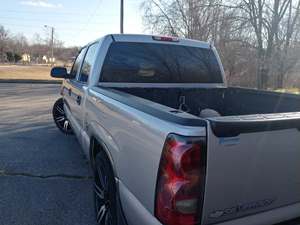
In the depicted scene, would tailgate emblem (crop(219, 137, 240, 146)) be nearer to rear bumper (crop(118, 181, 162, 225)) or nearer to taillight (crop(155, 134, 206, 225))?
taillight (crop(155, 134, 206, 225))

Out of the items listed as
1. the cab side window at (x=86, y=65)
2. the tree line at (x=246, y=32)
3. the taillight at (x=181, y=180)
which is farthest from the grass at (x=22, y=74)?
the taillight at (x=181, y=180)

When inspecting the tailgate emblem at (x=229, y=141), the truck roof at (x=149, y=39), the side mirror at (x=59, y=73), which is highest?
the truck roof at (x=149, y=39)

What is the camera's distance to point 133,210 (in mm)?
2211

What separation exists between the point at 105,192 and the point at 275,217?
4.82 feet

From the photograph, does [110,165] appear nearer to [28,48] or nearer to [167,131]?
[167,131]

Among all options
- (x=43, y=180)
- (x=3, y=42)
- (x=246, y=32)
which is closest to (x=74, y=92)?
(x=43, y=180)

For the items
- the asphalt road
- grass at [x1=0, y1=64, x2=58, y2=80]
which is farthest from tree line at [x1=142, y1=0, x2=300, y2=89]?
the asphalt road

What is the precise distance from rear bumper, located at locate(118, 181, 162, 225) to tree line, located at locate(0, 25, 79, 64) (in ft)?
236

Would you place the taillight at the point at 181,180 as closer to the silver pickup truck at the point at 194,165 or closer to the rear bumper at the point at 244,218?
the silver pickup truck at the point at 194,165

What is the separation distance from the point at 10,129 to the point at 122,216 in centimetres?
609

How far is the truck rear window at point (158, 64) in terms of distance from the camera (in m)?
3.90

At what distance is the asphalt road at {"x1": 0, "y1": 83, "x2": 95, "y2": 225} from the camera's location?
3617mm

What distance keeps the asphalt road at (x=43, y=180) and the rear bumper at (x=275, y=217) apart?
1.98 metres

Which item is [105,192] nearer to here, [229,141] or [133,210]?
[133,210]
